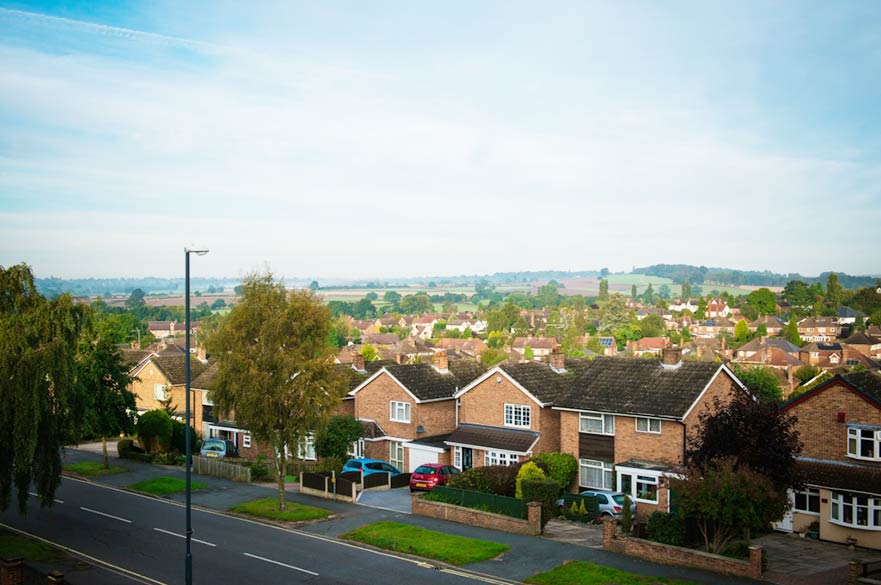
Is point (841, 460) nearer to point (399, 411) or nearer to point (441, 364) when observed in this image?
point (399, 411)

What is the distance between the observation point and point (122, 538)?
3062cm

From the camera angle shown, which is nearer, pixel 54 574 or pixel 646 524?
pixel 54 574

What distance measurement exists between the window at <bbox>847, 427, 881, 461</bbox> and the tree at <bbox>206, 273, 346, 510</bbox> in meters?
22.3

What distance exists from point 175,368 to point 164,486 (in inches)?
857

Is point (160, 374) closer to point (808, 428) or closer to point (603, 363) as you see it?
point (603, 363)

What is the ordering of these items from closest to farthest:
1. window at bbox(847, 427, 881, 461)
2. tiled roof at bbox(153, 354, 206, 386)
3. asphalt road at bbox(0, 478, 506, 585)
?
asphalt road at bbox(0, 478, 506, 585)
window at bbox(847, 427, 881, 461)
tiled roof at bbox(153, 354, 206, 386)

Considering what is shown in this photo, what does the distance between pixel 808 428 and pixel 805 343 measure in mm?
139119

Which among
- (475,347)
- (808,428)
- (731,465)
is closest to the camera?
(731,465)

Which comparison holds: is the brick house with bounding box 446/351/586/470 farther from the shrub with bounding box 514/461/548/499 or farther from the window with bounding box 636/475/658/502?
the window with bounding box 636/475/658/502

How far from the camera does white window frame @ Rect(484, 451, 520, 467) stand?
39.4 metres

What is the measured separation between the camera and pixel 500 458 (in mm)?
39969

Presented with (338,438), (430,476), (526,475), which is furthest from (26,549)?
(526,475)

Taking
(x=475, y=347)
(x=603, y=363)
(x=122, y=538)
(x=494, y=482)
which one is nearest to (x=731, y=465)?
(x=494, y=482)

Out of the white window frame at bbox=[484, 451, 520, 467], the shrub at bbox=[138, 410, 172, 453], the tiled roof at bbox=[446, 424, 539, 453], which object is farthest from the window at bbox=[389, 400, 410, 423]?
the shrub at bbox=[138, 410, 172, 453]
